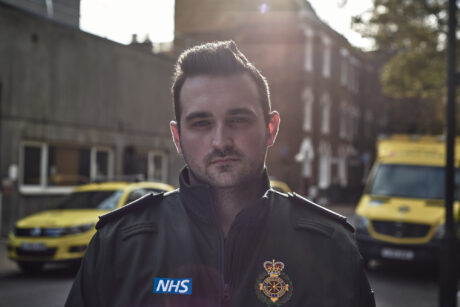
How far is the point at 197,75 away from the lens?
2.34 metres

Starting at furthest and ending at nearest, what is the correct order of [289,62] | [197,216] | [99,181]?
[289,62]
[99,181]
[197,216]

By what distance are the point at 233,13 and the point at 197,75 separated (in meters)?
32.6

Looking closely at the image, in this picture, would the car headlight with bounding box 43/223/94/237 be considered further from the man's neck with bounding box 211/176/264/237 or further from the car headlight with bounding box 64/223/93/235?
the man's neck with bounding box 211/176/264/237

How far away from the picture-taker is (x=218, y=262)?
2129 mm

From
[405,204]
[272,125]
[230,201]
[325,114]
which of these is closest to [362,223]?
[405,204]

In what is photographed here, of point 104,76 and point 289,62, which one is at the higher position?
point 289,62

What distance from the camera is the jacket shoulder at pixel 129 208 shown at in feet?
7.40

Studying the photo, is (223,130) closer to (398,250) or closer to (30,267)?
(30,267)

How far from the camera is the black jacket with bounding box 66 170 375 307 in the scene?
2.08 meters

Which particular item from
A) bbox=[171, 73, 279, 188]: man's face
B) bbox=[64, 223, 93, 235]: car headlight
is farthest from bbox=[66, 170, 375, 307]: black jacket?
bbox=[64, 223, 93, 235]: car headlight

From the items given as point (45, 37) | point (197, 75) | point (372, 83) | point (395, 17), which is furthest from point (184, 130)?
point (372, 83)

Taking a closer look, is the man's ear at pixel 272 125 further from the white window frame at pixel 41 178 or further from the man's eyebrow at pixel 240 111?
the white window frame at pixel 41 178

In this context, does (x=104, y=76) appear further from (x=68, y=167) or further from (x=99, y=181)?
(x=99, y=181)

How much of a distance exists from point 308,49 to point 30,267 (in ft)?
83.5
